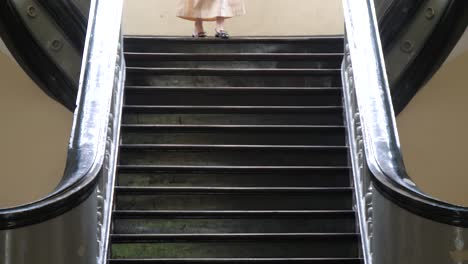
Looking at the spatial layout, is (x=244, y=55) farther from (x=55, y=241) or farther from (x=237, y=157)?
(x=55, y=241)

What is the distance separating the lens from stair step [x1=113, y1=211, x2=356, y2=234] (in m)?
7.33

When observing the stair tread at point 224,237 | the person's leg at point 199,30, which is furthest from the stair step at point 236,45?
the stair tread at point 224,237

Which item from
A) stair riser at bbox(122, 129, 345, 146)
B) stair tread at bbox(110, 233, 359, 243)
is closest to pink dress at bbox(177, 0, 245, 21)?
stair riser at bbox(122, 129, 345, 146)

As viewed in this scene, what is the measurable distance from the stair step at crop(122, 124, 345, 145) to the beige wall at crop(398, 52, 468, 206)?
176cm

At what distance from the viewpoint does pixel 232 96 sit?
8594mm

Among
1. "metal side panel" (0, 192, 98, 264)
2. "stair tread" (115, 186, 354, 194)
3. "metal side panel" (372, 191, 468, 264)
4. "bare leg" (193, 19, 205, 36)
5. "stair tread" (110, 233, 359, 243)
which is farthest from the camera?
"bare leg" (193, 19, 205, 36)

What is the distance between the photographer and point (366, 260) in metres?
6.84

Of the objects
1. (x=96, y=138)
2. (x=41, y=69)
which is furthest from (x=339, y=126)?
(x=41, y=69)

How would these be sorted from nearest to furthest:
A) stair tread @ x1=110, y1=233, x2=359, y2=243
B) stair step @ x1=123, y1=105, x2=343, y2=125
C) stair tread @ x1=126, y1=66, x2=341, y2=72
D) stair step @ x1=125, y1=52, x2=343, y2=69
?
stair tread @ x1=110, y1=233, x2=359, y2=243 → stair step @ x1=123, y1=105, x2=343, y2=125 → stair tread @ x1=126, y1=66, x2=341, y2=72 → stair step @ x1=125, y1=52, x2=343, y2=69

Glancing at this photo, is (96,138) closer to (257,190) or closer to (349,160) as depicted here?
(257,190)

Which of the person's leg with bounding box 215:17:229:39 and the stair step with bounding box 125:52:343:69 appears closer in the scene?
the stair step with bounding box 125:52:343:69

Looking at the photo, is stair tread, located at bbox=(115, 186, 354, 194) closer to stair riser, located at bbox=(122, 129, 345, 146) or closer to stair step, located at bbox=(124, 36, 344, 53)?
stair riser, located at bbox=(122, 129, 345, 146)

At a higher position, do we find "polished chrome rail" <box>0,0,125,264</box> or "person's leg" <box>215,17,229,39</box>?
"person's leg" <box>215,17,229,39</box>

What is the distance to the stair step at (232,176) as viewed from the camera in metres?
7.70
